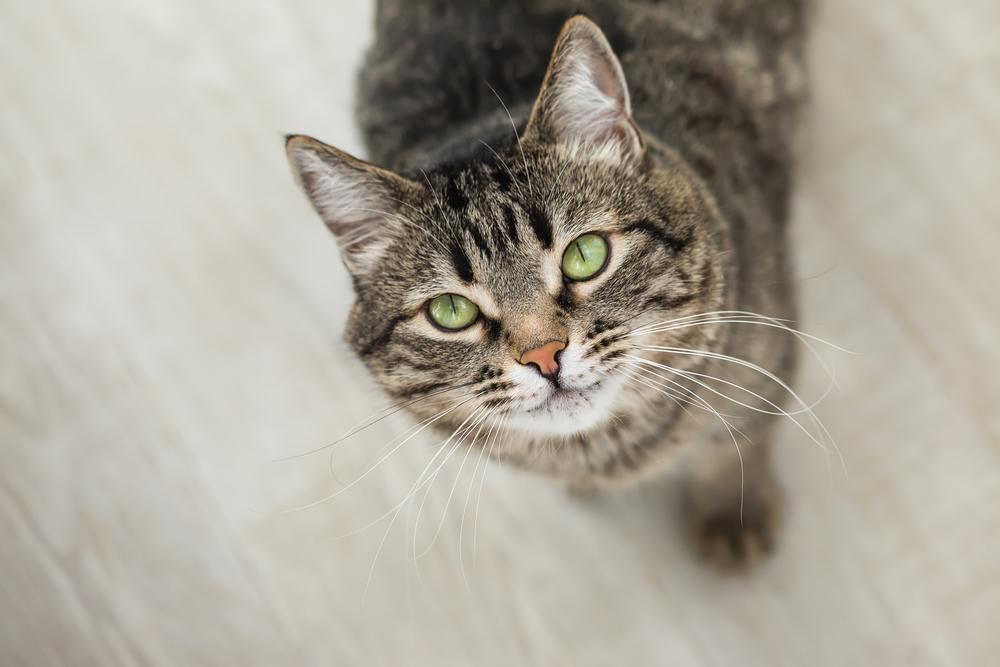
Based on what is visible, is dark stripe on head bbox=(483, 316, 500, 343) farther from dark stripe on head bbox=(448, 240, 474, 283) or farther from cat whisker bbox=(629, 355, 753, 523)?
cat whisker bbox=(629, 355, 753, 523)

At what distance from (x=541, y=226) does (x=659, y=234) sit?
0.13 m

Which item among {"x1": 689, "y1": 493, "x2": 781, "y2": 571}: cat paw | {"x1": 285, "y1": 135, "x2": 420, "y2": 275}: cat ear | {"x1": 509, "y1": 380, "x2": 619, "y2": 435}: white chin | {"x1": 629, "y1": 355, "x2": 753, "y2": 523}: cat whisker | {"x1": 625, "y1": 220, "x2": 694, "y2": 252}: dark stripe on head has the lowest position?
{"x1": 689, "y1": 493, "x2": 781, "y2": 571}: cat paw

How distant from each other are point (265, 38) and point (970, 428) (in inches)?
56.6

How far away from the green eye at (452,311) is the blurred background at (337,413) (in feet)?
1.38

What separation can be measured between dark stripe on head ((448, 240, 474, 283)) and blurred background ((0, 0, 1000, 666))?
18.2 inches

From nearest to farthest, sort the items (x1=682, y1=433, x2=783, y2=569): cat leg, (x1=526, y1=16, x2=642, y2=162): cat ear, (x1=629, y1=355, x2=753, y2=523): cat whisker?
1. (x1=526, y1=16, x2=642, y2=162): cat ear
2. (x1=629, y1=355, x2=753, y2=523): cat whisker
3. (x1=682, y1=433, x2=783, y2=569): cat leg

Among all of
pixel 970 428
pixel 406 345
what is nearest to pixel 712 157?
pixel 406 345

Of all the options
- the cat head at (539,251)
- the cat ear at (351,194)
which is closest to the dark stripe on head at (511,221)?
the cat head at (539,251)

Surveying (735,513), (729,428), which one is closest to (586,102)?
(729,428)

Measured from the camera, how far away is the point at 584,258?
92 centimetres

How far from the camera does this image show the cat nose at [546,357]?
2.89 ft

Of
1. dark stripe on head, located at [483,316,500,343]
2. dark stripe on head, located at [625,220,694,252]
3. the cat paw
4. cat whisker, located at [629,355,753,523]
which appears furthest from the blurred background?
dark stripe on head, located at [625,220,694,252]

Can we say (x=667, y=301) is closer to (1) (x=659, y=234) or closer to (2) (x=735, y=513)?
(1) (x=659, y=234)

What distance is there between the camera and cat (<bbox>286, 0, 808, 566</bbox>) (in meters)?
0.91
